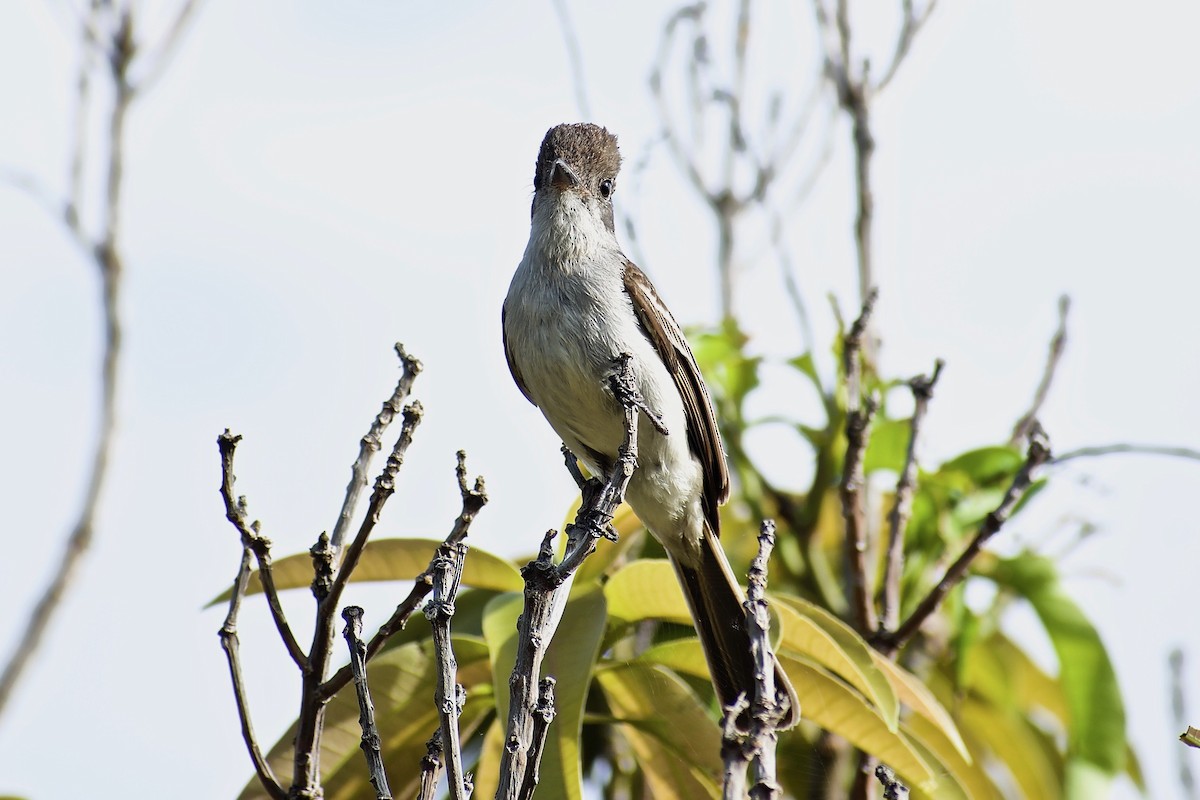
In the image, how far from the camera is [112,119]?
15.4ft

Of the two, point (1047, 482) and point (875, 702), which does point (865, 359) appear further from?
point (875, 702)

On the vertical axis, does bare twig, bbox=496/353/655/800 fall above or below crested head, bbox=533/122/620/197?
below

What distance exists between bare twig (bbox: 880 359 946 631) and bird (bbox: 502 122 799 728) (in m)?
0.39

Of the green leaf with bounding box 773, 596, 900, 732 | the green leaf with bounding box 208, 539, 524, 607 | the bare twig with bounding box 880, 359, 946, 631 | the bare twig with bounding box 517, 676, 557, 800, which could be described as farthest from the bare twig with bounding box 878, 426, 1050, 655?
the bare twig with bounding box 517, 676, 557, 800

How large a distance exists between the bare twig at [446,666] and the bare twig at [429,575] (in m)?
0.03

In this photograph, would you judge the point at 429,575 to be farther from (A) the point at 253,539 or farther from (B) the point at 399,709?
(B) the point at 399,709

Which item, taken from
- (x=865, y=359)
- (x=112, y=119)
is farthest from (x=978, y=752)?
(x=112, y=119)

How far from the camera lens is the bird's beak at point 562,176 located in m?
3.65

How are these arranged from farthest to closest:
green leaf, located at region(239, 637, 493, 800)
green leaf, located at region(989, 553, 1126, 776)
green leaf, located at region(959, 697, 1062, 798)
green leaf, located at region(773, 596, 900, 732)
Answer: green leaf, located at region(959, 697, 1062, 798) → green leaf, located at region(989, 553, 1126, 776) → green leaf, located at region(239, 637, 493, 800) → green leaf, located at region(773, 596, 900, 732)

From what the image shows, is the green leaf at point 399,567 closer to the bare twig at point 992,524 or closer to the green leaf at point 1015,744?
the bare twig at point 992,524

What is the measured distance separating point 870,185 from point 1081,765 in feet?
5.93

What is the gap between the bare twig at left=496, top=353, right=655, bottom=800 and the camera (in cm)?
192

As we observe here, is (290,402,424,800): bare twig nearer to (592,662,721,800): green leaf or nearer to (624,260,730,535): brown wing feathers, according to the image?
(592,662,721,800): green leaf

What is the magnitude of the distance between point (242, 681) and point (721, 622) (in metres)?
1.46
